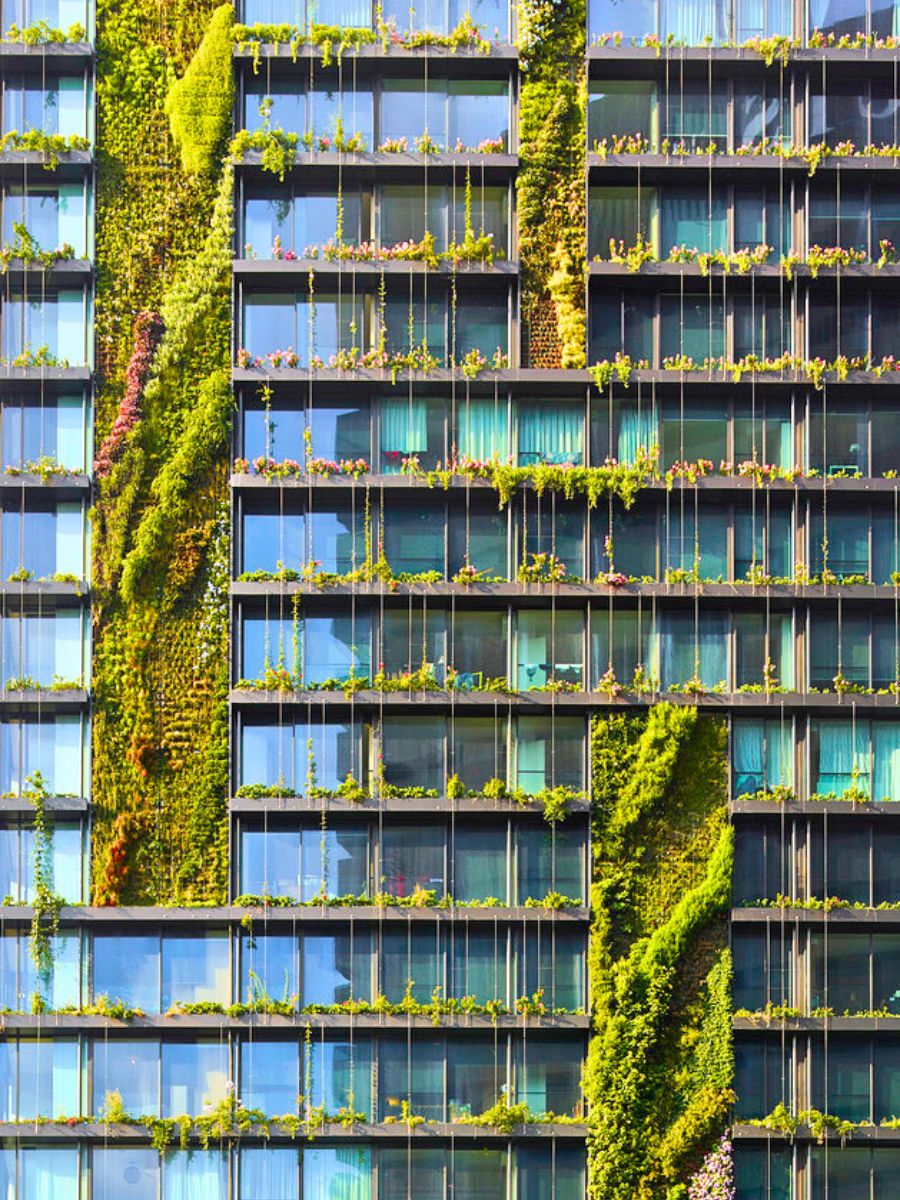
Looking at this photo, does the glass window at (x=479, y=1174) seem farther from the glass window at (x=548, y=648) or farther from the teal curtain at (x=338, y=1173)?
the glass window at (x=548, y=648)

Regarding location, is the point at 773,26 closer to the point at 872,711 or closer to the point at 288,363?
the point at 288,363

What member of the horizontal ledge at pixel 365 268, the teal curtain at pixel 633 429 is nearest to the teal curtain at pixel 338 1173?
the teal curtain at pixel 633 429

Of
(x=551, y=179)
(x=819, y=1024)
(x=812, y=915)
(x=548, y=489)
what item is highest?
(x=551, y=179)

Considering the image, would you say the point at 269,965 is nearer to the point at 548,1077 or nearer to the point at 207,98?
the point at 548,1077

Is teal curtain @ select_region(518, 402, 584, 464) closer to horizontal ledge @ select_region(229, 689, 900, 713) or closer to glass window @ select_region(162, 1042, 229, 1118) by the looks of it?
horizontal ledge @ select_region(229, 689, 900, 713)

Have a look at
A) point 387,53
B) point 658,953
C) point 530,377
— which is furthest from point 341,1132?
point 387,53

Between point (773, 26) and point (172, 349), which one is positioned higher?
point (773, 26)

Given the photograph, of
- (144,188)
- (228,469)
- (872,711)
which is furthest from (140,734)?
(872,711)
